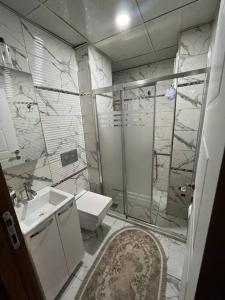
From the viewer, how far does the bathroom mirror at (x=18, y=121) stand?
1.23 m

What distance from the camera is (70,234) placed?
139cm

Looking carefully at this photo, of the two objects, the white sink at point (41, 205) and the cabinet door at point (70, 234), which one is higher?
the white sink at point (41, 205)

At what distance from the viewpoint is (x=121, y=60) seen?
91.7 inches

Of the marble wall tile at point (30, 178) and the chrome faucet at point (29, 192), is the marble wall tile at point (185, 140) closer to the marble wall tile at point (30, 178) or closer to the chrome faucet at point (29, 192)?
A: the marble wall tile at point (30, 178)

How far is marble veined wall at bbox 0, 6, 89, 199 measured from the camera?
1312mm

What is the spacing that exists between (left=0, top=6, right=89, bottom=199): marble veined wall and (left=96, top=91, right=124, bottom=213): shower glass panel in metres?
0.32

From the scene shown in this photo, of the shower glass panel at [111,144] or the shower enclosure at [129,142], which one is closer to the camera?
the shower enclosure at [129,142]

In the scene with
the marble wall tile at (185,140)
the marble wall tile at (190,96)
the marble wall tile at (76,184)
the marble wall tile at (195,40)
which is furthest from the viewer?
the marble wall tile at (76,184)

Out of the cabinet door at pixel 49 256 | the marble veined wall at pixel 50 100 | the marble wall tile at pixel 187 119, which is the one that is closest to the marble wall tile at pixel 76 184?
the marble veined wall at pixel 50 100

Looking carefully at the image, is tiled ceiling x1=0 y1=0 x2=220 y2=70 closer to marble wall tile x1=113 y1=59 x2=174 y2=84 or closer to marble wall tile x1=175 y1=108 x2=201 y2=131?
marble wall tile x1=113 y1=59 x2=174 y2=84

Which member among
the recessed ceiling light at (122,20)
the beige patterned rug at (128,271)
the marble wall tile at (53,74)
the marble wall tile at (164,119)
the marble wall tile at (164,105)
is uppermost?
the recessed ceiling light at (122,20)

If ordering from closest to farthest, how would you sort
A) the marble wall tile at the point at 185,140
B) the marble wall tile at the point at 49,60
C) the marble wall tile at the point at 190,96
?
the marble wall tile at the point at 49,60, the marble wall tile at the point at 190,96, the marble wall tile at the point at 185,140

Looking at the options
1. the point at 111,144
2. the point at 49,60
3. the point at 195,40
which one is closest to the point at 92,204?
the point at 111,144

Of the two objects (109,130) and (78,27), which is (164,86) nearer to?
(109,130)
